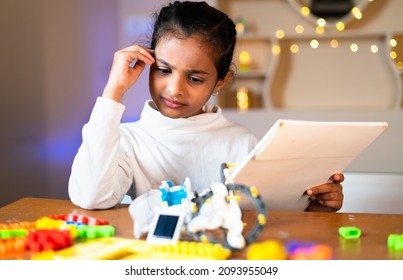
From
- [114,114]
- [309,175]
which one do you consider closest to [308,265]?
[309,175]

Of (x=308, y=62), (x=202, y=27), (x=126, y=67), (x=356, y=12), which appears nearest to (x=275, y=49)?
(x=308, y=62)

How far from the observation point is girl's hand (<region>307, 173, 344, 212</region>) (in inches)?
30.7

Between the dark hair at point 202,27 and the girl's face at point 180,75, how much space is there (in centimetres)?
2

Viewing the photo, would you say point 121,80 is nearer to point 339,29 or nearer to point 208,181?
point 208,181

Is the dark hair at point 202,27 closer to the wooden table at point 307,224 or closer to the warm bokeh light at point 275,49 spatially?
the wooden table at point 307,224

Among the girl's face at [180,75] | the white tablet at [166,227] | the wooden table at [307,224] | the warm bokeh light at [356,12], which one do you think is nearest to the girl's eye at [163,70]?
the girl's face at [180,75]

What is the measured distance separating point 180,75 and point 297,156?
0.28 metres

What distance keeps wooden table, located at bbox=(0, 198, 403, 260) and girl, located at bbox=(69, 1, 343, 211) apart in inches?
2.1

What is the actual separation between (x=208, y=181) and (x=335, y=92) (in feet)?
6.06

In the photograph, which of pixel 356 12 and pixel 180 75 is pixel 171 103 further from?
pixel 356 12

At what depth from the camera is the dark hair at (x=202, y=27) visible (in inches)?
36.3

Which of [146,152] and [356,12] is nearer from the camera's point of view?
[146,152]

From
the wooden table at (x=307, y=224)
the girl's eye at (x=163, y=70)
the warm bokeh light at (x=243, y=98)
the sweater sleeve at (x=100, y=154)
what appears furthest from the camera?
the warm bokeh light at (x=243, y=98)

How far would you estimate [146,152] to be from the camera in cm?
94
